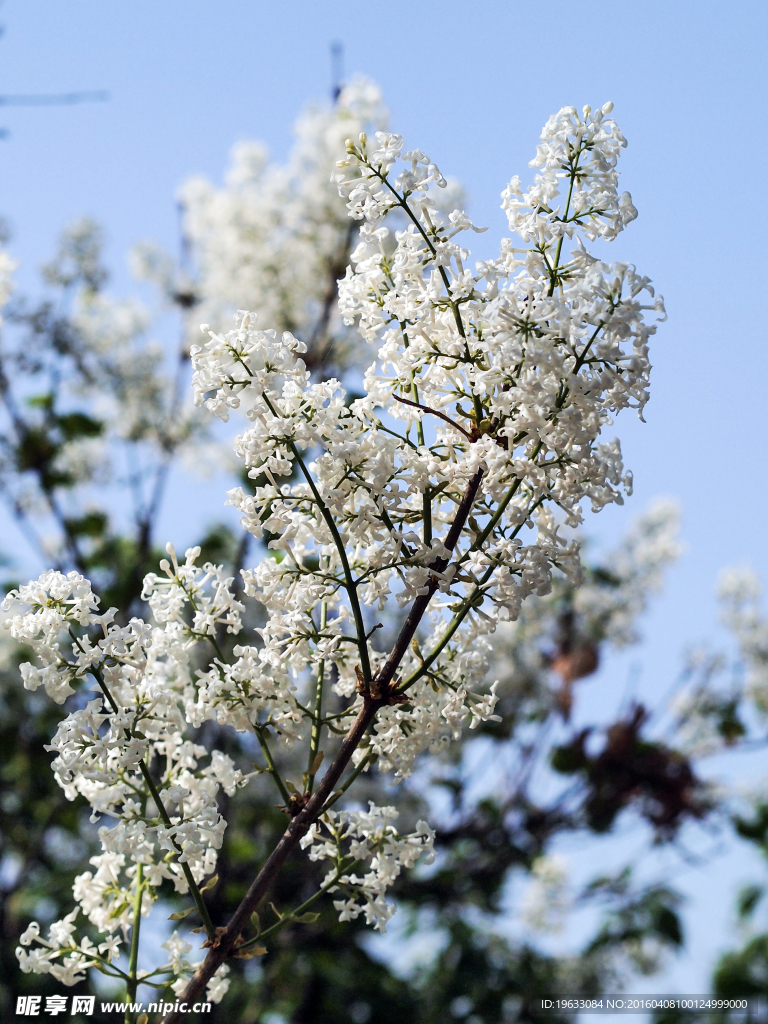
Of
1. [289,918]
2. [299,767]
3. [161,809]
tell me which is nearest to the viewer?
[161,809]

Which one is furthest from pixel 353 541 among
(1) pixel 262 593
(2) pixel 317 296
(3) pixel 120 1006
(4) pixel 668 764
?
(4) pixel 668 764

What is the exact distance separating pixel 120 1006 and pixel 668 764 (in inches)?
219

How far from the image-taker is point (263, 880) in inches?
49.3

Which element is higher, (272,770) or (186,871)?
(272,770)

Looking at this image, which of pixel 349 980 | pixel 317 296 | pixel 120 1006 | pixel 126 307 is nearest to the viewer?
pixel 120 1006

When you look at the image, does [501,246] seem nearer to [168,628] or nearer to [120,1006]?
[168,628]

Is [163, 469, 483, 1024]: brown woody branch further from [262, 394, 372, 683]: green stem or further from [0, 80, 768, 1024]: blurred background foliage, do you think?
[0, 80, 768, 1024]: blurred background foliage

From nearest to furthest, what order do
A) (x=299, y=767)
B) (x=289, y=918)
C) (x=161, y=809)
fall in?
1. (x=161, y=809)
2. (x=289, y=918)
3. (x=299, y=767)

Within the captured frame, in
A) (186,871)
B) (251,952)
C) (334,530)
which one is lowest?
(251,952)

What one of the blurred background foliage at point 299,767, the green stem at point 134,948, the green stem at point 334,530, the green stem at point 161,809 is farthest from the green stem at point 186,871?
the blurred background foliage at point 299,767

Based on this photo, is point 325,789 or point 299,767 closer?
point 325,789

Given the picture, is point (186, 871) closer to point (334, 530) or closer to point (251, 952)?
point (251, 952)

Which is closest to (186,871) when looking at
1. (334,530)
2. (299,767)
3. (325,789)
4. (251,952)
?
(251,952)

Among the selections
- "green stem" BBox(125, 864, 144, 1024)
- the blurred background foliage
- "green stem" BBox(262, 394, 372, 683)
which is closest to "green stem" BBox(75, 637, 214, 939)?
"green stem" BBox(125, 864, 144, 1024)
